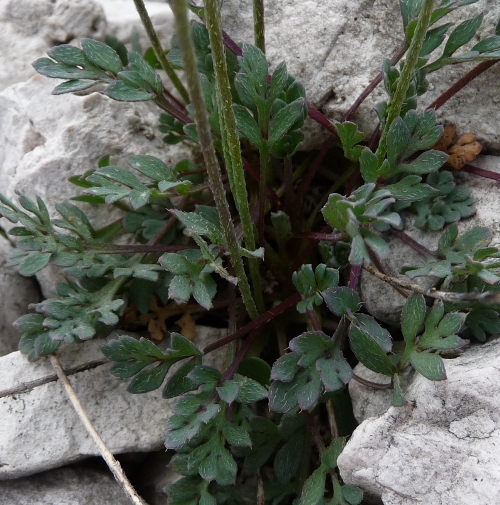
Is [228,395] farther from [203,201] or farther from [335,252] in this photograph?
[203,201]

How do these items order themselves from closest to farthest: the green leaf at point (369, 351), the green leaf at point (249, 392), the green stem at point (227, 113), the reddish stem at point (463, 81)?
1. the green stem at point (227, 113)
2. the green leaf at point (369, 351)
3. the green leaf at point (249, 392)
4. the reddish stem at point (463, 81)

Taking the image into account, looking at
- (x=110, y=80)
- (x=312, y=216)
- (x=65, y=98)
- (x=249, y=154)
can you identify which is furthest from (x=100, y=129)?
(x=312, y=216)

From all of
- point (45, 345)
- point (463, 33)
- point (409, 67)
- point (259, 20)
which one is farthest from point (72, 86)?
point (463, 33)

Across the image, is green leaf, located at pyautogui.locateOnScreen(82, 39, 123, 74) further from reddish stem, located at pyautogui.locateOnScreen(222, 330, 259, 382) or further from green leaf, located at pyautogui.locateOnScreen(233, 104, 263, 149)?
reddish stem, located at pyautogui.locateOnScreen(222, 330, 259, 382)

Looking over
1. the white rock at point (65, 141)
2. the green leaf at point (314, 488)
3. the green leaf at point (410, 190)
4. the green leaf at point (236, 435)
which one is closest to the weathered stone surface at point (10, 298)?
the white rock at point (65, 141)

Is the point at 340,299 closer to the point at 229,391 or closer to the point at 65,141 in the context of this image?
the point at 229,391

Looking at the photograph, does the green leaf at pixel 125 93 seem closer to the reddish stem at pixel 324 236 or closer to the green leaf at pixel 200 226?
the green leaf at pixel 200 226
